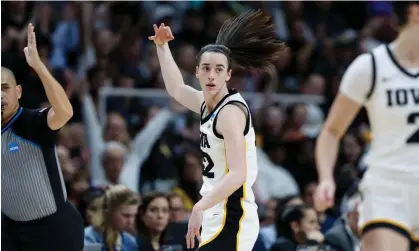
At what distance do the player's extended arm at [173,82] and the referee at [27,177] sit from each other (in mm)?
826

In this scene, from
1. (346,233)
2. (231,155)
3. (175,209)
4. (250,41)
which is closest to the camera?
(231,155)

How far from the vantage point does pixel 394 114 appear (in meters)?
6.05

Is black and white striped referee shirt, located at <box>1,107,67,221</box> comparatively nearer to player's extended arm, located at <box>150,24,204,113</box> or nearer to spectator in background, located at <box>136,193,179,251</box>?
player's extended arm, located at <box>150,24,204,113</box>

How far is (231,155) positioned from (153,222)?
3059 millimetres

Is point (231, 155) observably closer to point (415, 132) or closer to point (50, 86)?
point (415, 132)

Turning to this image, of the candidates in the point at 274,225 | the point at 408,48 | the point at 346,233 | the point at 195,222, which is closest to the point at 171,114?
the point at 274,225

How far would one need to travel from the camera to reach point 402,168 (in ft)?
19.7

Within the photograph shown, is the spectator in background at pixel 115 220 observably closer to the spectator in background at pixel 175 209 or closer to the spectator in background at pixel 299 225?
the spectator in background at pixel 175 209

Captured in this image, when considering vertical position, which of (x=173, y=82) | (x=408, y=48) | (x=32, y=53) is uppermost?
(x=32, y=53)

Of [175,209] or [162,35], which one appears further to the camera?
[175,209]

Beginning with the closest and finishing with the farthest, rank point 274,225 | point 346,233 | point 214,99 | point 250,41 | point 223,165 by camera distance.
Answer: point 223,165
point 214,99
point 250,41
point 346,233
point 274,225

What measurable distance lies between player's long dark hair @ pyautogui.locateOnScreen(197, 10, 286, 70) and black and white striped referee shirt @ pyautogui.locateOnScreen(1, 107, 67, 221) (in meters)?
1.37

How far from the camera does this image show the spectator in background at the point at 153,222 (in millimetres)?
9164

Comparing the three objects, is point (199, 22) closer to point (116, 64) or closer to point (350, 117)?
point (116, 64)
